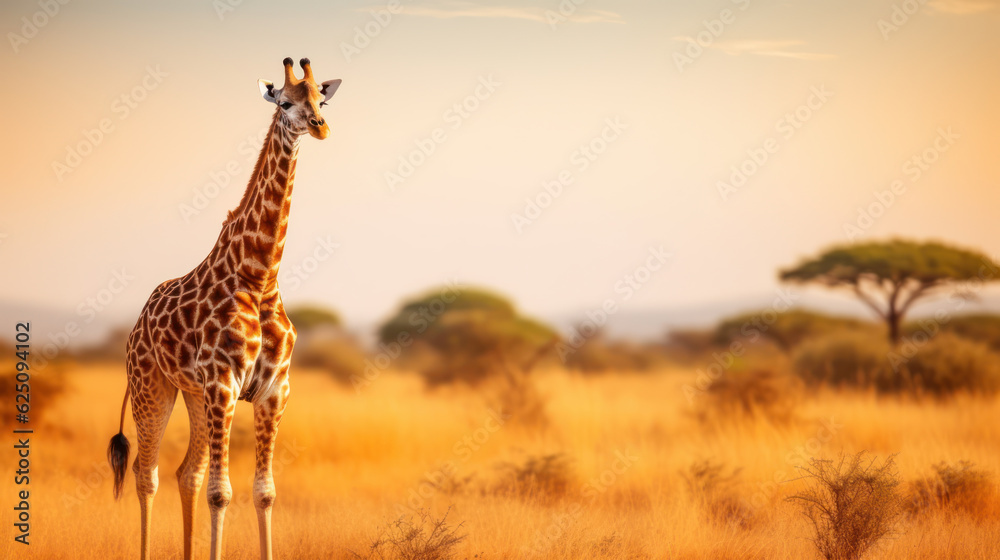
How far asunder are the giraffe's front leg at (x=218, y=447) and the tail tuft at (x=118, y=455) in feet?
5.88

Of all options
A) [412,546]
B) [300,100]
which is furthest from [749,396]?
[300,100]

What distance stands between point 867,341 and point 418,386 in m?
9.37

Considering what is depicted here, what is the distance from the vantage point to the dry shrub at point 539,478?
380 inches

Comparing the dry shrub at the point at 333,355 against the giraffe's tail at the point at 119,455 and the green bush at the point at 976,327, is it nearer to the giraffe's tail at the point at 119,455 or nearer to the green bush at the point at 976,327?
the green bush at the point at 976,327

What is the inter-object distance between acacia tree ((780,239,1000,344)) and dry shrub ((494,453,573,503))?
11661 mm

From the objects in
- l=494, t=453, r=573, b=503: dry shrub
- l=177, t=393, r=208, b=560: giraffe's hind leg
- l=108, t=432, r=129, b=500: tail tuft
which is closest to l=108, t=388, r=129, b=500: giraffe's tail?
l=108, t=432, r=129, b=500: tail tuft

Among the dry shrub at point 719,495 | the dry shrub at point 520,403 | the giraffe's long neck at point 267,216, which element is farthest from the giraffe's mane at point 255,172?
the dry shrub at point 520,403

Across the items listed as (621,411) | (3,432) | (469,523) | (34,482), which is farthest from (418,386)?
(469,523)

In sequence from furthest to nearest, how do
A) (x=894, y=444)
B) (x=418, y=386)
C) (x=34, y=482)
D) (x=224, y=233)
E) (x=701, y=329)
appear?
(x=701, y=329), (x=418, y=386), (x=894, y=444), (x=34, y=482), (x=224, y=233)

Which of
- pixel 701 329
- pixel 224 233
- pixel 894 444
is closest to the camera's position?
pixel 224 233

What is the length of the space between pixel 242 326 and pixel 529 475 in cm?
521

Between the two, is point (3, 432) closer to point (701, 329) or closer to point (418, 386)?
point (418, 386)

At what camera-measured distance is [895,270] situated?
62.2ft

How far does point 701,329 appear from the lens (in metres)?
28.3
